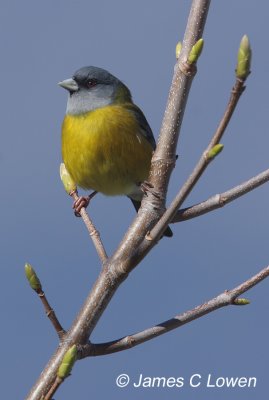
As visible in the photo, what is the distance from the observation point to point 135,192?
24.0 ft

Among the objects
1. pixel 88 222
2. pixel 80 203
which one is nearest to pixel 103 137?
pixel 80 203

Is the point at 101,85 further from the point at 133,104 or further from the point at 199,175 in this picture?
the point at 199,175

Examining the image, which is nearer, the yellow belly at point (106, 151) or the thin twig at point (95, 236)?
the thin twig at point (95, 236)

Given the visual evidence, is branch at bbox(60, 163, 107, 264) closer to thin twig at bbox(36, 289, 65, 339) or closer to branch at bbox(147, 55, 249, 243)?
thin twig at bbox(36, 289, 65, 339)

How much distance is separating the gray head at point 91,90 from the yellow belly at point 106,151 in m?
0.15

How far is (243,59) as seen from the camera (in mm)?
2455

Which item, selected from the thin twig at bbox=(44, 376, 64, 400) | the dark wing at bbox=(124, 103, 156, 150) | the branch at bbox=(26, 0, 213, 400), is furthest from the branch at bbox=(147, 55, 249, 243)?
the dark wing at bbox=(124, 103, 156, 150)

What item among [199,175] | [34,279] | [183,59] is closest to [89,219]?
[34,279]

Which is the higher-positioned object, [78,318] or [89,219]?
[89,219]

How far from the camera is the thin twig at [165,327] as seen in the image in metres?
3.06

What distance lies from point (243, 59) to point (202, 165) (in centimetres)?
42

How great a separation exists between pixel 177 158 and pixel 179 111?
0.93 feet

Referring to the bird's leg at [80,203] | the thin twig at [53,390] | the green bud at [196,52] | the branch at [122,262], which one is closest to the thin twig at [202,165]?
the branch at [122,262]

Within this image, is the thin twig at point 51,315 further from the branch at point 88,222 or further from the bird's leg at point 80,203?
the bird's leg at point 80,203
